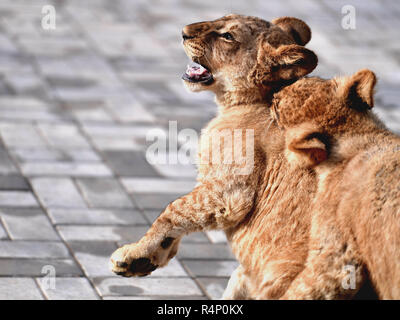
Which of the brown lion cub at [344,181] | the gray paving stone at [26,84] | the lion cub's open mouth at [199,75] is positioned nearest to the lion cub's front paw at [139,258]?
Answer: the brown lion cub at [344,181]

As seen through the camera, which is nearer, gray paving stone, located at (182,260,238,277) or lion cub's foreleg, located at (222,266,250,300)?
lion cub's foreleg, located at (222,266,250,300)

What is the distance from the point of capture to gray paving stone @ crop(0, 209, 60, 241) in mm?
5398

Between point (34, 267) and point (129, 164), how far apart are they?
1964 mm

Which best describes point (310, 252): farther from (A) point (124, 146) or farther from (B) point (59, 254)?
(A) point (124, 146)

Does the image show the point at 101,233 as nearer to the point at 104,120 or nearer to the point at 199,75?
the point at 199,75

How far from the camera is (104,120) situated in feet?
25.0

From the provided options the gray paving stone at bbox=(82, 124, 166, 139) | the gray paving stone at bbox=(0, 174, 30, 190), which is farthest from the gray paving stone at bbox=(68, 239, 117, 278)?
the gray paving stone at bbox=(82, 124, 166, 139)

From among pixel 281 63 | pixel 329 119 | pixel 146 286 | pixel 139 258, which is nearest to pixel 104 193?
pixel 146 286

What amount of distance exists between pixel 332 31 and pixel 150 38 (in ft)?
8.01

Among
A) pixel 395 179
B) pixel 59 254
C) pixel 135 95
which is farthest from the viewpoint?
pixel 135 95

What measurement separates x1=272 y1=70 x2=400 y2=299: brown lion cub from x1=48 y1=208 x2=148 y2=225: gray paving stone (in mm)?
2290

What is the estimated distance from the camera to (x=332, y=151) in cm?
355

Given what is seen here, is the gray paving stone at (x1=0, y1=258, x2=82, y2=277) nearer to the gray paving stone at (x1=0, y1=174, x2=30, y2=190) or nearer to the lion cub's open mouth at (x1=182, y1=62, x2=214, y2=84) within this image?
the gray paving stone at (x1=0, y1=174, x2=30, y2=190)

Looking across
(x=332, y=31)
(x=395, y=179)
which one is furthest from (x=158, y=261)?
(x=332, y=31)
